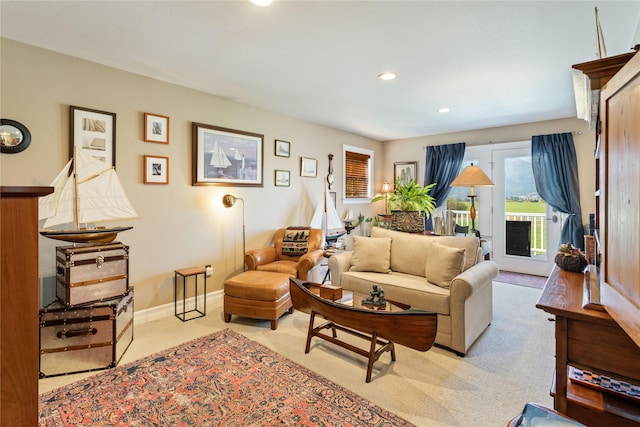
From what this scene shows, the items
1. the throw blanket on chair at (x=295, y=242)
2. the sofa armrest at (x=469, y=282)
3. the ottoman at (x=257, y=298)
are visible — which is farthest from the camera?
the throw blanket on chair at (x=295, y=242)

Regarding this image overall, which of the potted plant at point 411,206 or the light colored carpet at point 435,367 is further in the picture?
the potted plant at point 411,206

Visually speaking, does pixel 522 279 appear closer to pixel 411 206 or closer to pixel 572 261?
pixel 411 206

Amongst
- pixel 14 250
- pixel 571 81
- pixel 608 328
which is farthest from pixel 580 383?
pixel 571 81

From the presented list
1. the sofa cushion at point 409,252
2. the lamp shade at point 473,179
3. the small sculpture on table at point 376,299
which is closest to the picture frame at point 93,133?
the small sculpture on table at point 376,299

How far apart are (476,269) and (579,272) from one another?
883 mm

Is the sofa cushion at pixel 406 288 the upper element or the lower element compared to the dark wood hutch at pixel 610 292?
lower

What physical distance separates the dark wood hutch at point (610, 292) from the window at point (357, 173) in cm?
443

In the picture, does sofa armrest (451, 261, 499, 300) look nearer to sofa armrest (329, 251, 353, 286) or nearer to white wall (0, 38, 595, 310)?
sofa armrest (329, 251, 353, 286)

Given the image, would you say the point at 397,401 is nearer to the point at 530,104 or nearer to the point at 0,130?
the point at 0,130

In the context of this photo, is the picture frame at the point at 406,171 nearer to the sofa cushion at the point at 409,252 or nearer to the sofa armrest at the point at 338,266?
the sofa cushion at the point at 409,252

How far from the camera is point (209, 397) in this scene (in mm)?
1985

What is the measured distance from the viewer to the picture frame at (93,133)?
8.80ft

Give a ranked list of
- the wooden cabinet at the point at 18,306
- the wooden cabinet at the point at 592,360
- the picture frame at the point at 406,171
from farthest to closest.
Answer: the picture frame at the point at 406,171 < the wooden cabinet at the point at 592,360 < the wooden cabinet at the point at 18,306

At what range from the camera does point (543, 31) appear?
7.39 ft
